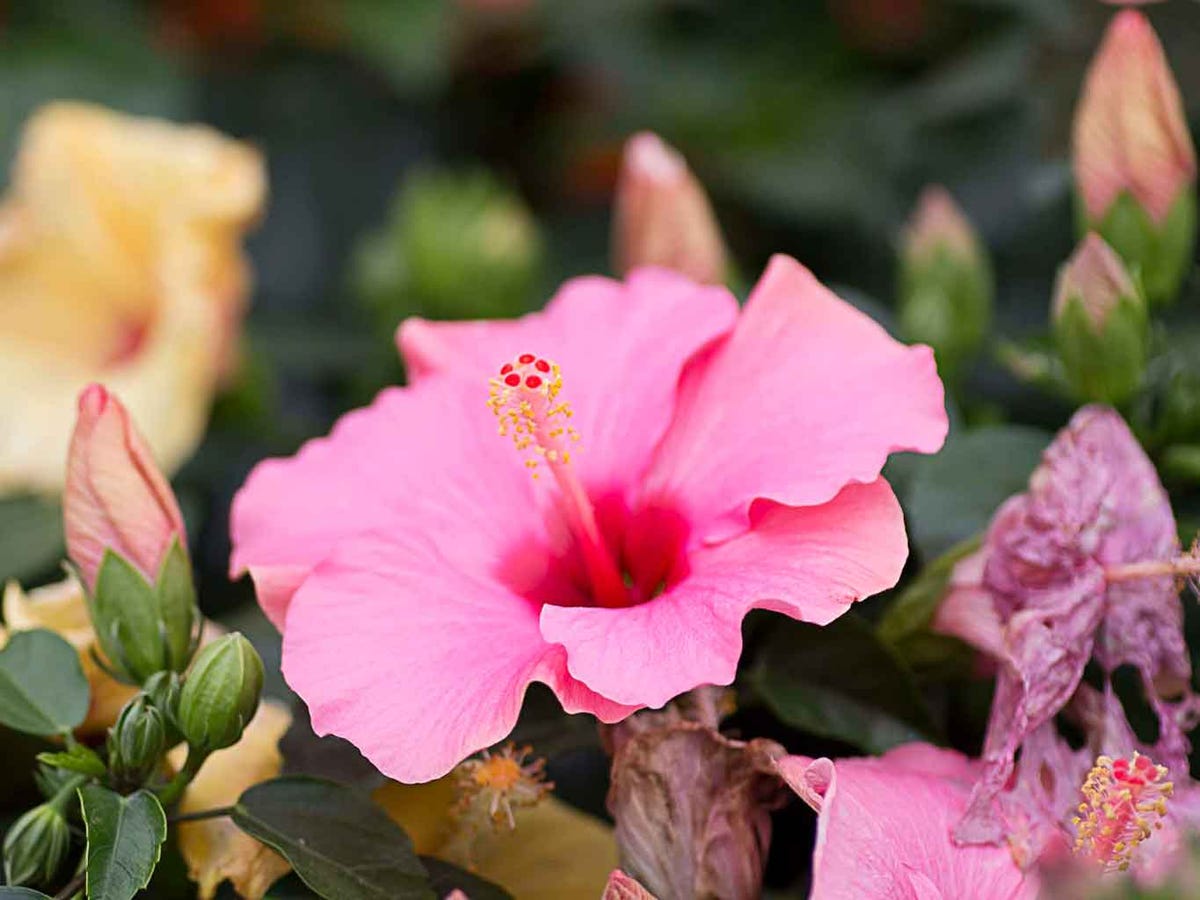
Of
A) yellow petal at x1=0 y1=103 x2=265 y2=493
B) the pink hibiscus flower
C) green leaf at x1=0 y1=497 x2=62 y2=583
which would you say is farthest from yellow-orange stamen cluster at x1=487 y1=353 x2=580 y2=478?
yellow petal at x1=0 y1=103 x2=265 y2=493

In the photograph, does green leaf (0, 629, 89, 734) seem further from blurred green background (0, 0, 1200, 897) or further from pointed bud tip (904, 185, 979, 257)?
pointed bud tip (904, 185, 979, 257)

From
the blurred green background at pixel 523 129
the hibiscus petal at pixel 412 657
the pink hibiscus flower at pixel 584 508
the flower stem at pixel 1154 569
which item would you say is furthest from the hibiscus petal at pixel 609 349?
the blurred green background at pixel 523 129

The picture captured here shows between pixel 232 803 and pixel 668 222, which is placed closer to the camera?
pixel 232 803

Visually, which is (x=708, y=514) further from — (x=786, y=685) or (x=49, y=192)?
(x=49, y=192)

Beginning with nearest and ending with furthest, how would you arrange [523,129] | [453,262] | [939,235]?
[939,235] → [453,262] → [523,129]

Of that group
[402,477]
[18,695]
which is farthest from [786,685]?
[18,695]

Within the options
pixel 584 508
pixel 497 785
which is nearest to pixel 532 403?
pixel 584 508

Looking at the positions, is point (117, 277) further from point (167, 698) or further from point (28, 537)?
point (167, 698)

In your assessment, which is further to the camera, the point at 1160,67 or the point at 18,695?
the point at 1160,67

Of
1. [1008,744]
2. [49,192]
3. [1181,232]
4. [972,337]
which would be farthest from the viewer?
[49,192]
